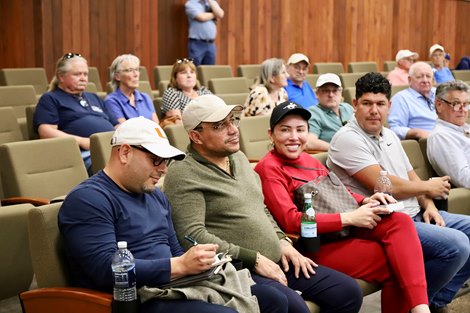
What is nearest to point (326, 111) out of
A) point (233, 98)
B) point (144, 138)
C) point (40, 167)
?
point (233, 98)

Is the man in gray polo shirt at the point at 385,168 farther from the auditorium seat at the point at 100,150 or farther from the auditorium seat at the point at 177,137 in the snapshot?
the auditorium seat at the point at 100,150

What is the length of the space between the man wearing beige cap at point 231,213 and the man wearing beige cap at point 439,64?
6935mm

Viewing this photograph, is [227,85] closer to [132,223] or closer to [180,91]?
[180,91]

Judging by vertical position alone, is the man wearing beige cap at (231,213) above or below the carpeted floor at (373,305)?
above

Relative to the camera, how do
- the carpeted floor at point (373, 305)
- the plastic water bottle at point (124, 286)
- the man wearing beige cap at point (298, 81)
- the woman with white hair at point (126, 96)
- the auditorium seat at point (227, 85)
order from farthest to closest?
the auditorium seat at point (227, 85)
the man wearing beige cap at point (298, 81)
the woman with white hair at point (126, 96)
the carpeted floor at point (373, 305)
the plastic water bottle at point (124, 286)

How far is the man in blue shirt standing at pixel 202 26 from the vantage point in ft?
29.3

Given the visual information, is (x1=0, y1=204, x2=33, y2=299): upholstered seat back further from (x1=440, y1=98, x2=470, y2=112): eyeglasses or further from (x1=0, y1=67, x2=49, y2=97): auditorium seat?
(x1=0, y1=67, x2=49, y2=97): auditorium seat

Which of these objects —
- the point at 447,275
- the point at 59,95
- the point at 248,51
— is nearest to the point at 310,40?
the point at 248,51

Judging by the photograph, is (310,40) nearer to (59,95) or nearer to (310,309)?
(59,95)

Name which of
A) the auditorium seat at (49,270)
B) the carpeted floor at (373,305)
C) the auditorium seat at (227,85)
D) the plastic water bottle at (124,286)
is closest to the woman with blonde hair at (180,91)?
the auditorium seat at (227,85)

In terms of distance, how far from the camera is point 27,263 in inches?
123

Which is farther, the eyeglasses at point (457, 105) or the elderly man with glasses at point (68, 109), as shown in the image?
the elderly man with glasses at point (68, 109)

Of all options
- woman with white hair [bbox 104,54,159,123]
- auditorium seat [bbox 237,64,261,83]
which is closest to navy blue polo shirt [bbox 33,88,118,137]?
woman with white hair [bbox 104,54,159,123]

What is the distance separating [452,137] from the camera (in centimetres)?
418
